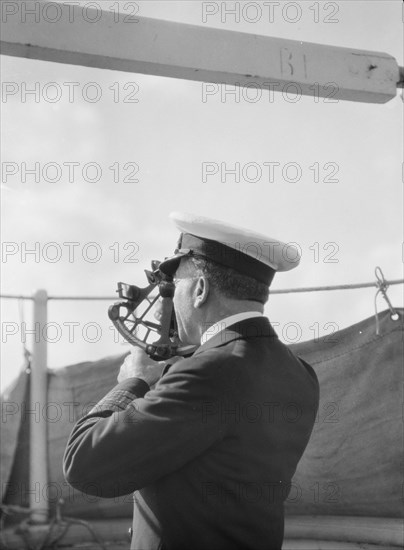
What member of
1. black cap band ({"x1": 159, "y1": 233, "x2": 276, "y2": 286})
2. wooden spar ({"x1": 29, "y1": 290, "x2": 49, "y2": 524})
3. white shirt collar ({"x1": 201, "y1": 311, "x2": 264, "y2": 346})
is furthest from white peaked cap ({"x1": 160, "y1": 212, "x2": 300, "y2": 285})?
wooden spar ({"x1": 29, "y1": 290, "x2": 49, "y2": 524})

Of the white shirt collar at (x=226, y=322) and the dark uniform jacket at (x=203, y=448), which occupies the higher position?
the white shirt collar at (x=226, y=322)

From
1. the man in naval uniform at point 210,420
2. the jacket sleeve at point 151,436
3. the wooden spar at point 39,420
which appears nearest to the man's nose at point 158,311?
the man in naval uniform at point 210,420

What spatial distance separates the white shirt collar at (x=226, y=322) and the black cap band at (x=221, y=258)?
11 centimetres

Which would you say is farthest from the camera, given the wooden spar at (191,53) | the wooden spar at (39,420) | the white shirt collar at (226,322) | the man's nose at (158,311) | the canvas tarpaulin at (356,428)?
the wooden spar at (39,420)

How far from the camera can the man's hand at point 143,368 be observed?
6.49ft

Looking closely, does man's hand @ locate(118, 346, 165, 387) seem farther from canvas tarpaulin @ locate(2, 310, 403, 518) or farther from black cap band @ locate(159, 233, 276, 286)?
canvas tarpaulin @ locate(2, 310, 403, 518)

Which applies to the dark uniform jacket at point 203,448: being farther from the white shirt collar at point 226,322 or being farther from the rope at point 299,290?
the rope at point 299,290

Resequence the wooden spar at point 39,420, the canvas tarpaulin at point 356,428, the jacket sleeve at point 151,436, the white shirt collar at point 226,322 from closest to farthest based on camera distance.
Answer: the jacket sleeve at point 151,436 → the white shirt collar at point 226,322 → the canvas tarpaulin at point 356,428 → the wooden spar at point 39,420

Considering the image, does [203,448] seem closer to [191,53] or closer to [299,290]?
[191,53]

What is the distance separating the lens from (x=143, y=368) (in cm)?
199

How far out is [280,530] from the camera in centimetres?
188

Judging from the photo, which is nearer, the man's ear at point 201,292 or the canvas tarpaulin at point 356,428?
the man's ear at point 201,292

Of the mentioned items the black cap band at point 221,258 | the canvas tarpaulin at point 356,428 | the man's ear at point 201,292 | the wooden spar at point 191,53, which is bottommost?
the canvas tarpaulin at point 356,428

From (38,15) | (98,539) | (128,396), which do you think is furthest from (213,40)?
(98,539)
